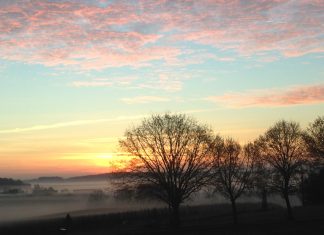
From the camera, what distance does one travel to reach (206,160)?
2197 inches

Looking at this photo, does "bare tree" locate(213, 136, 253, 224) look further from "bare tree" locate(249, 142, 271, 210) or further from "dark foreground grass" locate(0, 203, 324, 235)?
"dark foreground grass" locate(0, 203, 324, 235)

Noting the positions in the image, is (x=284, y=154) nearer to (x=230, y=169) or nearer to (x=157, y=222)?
(x=230, y=169)

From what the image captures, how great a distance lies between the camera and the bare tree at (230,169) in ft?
187

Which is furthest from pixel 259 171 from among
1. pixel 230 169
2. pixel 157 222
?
pixel 157 222

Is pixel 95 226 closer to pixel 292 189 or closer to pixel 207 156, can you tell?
pixel 207 156

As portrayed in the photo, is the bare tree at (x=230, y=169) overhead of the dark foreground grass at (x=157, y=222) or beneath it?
overhead

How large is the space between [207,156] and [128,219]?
23862 millimetres

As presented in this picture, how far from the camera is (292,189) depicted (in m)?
57.3

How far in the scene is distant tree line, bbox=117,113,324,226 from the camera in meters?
53.1

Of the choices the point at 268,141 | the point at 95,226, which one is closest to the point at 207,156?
the point at 268,141

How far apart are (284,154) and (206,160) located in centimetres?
1069

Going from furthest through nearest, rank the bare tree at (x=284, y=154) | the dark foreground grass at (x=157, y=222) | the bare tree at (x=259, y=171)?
1. the bare tree at (x=259, y=171)
2. the bare tree at (x=284, y=154)
3. the dark foreground grass at (x=157, y=222)

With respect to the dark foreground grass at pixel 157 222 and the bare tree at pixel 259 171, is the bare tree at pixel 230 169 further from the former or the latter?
the dark foreground grass at pixel 157 222

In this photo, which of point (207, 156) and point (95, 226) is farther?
point (95, 226)
